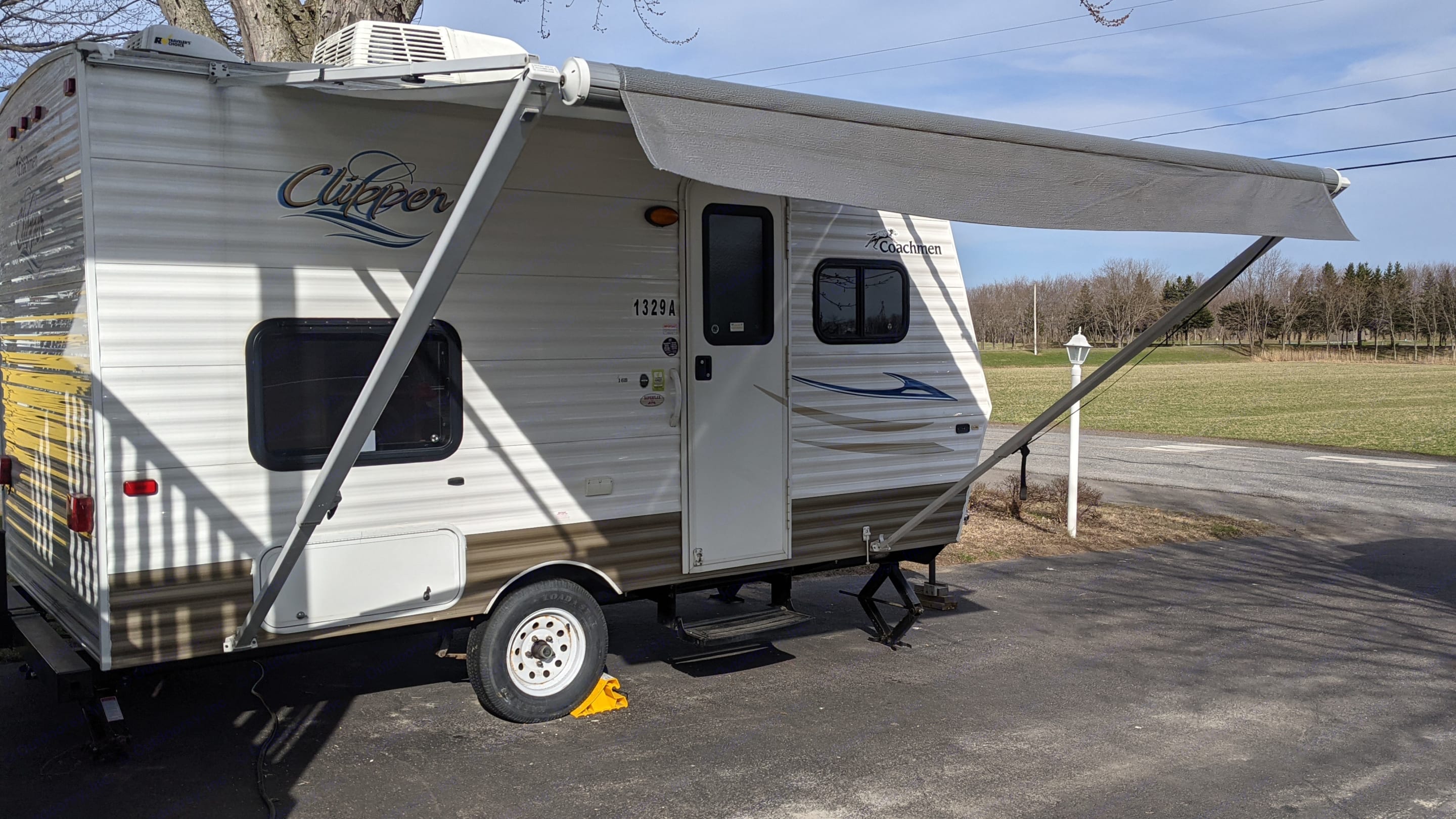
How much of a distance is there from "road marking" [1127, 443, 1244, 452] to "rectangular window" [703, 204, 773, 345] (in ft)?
52.1

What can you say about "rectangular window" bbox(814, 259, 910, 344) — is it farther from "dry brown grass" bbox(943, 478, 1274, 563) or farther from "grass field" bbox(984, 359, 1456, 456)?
"grass field" bbox(984, 359, 1456, 456)

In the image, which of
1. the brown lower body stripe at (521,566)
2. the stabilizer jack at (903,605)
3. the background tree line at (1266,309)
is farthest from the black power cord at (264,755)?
the background tree line at (1266,309)

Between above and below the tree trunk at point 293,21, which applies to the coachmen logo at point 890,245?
below

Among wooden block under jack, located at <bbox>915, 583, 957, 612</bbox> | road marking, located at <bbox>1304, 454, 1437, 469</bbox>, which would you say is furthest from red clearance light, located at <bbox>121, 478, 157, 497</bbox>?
road marking, located at <bbox>1304, 454, 1437, 469</bbox>

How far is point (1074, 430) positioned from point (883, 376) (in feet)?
15.1

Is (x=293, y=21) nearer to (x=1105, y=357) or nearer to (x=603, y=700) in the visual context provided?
(x=603, y=700)

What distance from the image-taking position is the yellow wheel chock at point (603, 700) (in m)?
5.81

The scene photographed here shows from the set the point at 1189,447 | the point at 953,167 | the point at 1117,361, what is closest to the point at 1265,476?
the point at 1189,447

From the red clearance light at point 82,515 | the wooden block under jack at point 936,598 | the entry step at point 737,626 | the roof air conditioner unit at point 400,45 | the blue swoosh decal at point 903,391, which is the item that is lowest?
the wooden block under jack at point 936,598

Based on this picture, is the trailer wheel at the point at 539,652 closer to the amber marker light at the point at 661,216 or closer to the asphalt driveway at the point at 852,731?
the asphalt driveway at the point at 852,731

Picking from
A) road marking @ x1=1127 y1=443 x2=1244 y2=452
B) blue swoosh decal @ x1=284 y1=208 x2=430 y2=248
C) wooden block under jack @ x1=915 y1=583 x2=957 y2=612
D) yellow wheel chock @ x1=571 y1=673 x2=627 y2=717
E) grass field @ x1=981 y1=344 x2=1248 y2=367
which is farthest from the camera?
grass field @ x1=981 y1=344 x2=1248 y2=367

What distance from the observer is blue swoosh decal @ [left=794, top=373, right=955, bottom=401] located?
672 cm

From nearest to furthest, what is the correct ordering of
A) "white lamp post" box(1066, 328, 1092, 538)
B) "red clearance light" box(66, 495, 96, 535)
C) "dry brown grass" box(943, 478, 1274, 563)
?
"red clearance light" box(66, 495, 96, 535) < "white lamp post" box(1066, 328, 1092, 538) < "dry brown grass" box(943, 478, 1274, 563)

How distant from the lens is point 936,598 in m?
7.82
